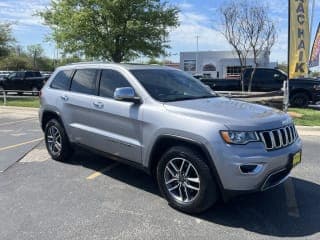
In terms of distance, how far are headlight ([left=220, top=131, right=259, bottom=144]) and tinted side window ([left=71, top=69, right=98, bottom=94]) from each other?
262 centimetres

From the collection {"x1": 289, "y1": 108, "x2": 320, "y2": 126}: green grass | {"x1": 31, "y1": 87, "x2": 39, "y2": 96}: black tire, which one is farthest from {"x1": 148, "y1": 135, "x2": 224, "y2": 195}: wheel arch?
{"x1": 31, "y1": 87, "x2": 39, "y2": 96}: black tire

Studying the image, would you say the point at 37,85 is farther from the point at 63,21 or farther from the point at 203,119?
the point at 203,119

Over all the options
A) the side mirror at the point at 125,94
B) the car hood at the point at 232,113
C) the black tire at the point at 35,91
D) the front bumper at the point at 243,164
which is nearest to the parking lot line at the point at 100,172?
the side mirror at the point at 125,94

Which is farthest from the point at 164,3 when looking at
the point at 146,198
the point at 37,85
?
the point at 146,198

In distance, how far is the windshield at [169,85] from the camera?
567cm

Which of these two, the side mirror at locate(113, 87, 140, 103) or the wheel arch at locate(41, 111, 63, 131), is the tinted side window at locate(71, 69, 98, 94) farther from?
the side mirror at locate(113, 87, 140, 103)

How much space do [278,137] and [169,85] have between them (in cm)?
178

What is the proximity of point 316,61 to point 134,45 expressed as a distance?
949 cm

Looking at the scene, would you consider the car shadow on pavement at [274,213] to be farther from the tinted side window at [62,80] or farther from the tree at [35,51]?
the tree at [35,51]

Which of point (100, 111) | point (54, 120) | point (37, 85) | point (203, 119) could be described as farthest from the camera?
point (37, 85)

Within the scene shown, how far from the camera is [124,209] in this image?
5.18m

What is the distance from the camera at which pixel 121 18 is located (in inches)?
780

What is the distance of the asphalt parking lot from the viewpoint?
4.52 metres

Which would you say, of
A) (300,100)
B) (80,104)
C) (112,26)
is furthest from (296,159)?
(112,26)
